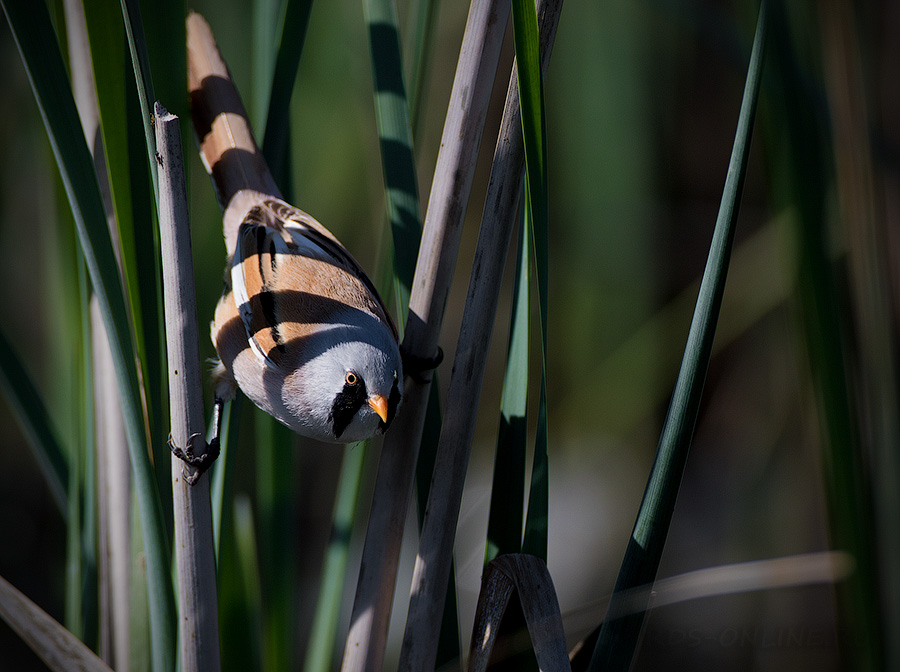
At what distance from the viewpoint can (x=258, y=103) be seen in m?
1.19

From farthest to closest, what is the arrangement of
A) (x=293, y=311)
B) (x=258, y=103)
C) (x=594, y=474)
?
(x=594, y=474) → (x=293, y=311) → (x=258, y=103)

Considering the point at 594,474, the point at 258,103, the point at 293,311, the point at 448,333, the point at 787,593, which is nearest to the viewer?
the point at 258,103

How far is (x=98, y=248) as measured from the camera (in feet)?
2.82

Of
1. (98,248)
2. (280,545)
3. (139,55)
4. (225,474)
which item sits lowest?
(280,545)

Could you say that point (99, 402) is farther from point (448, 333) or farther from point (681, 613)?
point (681, 613)

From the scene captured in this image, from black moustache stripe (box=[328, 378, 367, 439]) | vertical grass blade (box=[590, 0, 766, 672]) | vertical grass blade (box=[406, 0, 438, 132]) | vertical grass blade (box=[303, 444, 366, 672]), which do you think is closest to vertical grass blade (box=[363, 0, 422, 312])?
vertical grass blade (box=[406, 0, 438, 132])

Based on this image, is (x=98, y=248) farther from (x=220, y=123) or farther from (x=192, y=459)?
(x=220, y=123)

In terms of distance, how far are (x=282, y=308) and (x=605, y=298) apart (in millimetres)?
937

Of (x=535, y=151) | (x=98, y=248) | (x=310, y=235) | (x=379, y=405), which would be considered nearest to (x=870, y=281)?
(x=535, y=151)

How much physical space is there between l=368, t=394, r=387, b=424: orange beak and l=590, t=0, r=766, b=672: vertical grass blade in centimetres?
40

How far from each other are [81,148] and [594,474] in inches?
72.8

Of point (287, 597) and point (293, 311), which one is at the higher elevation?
point (293, 311)

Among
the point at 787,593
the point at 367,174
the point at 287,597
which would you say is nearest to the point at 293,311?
the point at 287,597

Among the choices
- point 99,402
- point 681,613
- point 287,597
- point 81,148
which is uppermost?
point 81,148
